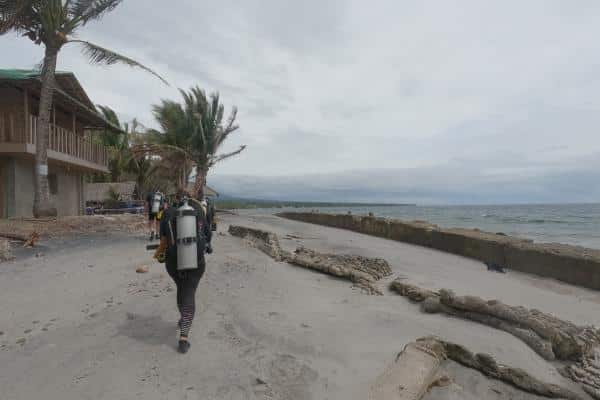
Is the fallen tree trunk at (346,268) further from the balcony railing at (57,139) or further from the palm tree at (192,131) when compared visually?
the palm tree at (192,131)

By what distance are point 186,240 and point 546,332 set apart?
400 centimetres

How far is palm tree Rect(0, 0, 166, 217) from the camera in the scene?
413 inches

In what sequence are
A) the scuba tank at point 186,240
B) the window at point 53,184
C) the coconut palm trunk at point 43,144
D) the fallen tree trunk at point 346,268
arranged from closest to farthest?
1. the scuba tank at point 186,240
2. the fallen tree trunk at point 346,268
3. the coconut palm trunk at point 43,144
4. the window at point 53,184

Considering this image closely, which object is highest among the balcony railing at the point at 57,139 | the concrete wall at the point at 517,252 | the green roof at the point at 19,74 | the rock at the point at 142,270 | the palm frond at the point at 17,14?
the palm frond at the point at 17,14

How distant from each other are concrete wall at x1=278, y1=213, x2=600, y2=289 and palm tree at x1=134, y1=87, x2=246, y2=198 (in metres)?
14.8

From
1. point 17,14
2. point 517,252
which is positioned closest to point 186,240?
point 517,252

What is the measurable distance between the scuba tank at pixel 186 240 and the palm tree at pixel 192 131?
20.8 m

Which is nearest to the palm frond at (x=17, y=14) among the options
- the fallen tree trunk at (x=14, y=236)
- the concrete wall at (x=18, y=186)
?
the concrete wall at (x=18, y=186)

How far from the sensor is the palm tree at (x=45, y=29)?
10484mm

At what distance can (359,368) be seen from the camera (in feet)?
10.00

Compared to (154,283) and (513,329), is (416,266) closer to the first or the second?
(513,329)

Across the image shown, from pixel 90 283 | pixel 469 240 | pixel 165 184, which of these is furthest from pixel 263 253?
pixel 165 184

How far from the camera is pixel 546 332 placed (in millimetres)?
3707

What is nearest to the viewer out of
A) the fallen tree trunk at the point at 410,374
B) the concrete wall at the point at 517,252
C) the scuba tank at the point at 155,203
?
the fallen tree trunk at the point at 410,374
